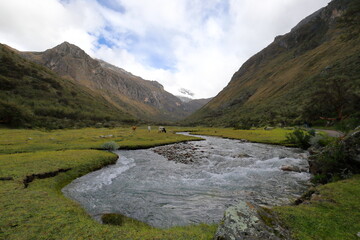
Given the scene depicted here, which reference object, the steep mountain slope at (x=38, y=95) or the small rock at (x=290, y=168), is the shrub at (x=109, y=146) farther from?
the steep mountain slope at (x=38, y=95)

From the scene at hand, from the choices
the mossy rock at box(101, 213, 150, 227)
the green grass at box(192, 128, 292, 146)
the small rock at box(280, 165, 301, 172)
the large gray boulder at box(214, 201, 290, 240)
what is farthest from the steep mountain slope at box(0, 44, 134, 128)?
the large gray boulder at box(214, 201, 290, 240)

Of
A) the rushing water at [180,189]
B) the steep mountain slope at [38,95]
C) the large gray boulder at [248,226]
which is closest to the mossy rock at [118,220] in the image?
the rushing water at [180,189]

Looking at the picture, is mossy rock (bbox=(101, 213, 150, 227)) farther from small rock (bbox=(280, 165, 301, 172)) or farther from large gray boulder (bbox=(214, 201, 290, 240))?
small rock (bbox=(280, 165, 301, 172))

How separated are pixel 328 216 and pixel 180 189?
1043cm

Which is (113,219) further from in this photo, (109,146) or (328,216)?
(109,146)

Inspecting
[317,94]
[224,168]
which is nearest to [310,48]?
[317,94]

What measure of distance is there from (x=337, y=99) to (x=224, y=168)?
183 feet

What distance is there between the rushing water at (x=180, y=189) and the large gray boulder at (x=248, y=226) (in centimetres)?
401

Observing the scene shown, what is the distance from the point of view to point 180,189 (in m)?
16.2

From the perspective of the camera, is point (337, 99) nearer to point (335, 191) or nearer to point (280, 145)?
point (280, 145)

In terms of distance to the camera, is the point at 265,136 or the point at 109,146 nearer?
the point at 109,146

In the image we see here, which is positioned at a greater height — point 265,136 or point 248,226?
point 265,136

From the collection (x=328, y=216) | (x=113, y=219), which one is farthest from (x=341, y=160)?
(x=113, y=219)

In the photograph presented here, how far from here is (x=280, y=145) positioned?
41.5 metres
